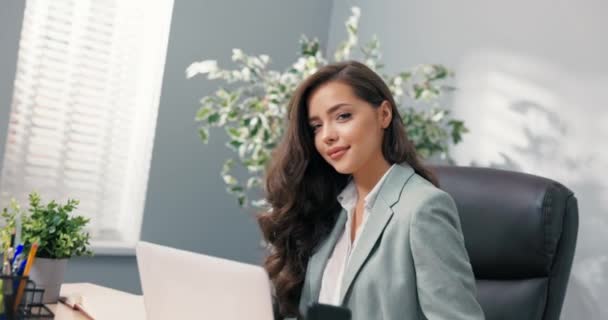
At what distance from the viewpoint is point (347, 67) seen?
1.51 metres

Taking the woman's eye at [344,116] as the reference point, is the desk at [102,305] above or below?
below

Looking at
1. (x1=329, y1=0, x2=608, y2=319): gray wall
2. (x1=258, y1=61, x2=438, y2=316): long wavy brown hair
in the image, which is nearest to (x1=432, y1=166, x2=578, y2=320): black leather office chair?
(x1=258, y1=61, x2=438, y2=316): long wavy brown hair

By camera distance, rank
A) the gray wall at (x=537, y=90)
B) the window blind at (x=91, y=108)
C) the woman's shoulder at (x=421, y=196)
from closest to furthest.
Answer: the woman's shoulder at (x=421, y=196) → the gray wall at (x=537, y=90) → the window blind at (x=91, y=108)

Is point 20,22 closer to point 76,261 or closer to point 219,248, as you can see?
point 76,261

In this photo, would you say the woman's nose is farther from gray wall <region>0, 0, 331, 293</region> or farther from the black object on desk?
gray wall <region>0, 0, 331, 293</region>

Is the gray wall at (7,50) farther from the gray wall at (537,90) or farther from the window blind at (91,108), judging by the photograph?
the gray wall at (537,90)

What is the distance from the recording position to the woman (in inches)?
49.5

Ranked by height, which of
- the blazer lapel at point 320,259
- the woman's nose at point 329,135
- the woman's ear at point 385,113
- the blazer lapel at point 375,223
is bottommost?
the blazer lapel at point 320,259

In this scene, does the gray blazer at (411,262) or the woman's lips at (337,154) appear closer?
the gray blazer at (411,262)

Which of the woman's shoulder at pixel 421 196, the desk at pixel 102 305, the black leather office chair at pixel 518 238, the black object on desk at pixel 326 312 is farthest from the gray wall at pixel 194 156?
the black object on desk at pixel 326 312

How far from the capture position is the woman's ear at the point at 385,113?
1489 mm

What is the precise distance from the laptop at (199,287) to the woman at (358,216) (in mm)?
309

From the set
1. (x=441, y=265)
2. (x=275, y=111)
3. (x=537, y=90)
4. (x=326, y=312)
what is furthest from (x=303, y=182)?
(x=537, y=90)

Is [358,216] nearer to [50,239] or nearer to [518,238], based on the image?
[518,238]
